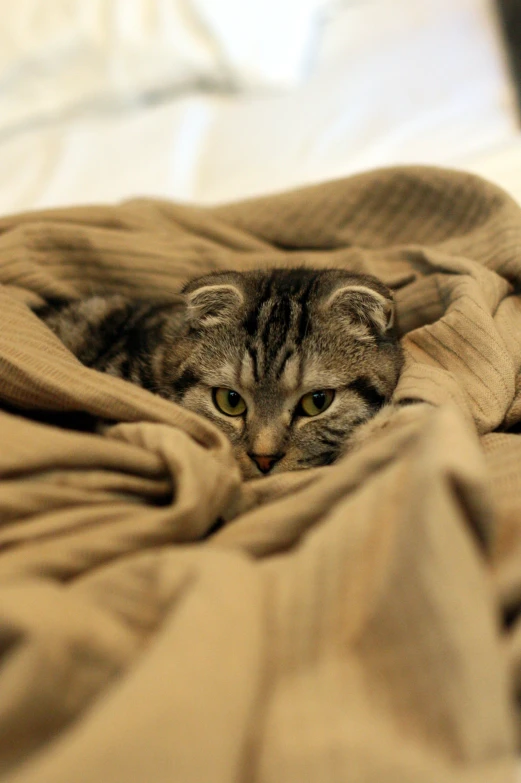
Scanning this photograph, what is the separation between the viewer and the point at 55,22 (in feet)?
6.73

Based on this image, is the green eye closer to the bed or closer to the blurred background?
the bed

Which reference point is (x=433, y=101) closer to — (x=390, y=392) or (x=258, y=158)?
(x=258, y=158)

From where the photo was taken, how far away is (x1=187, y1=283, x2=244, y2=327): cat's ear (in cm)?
109

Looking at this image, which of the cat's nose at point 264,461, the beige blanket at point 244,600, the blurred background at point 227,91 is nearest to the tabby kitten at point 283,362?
the cat's nose at point 264,461

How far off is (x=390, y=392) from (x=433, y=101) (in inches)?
43.7

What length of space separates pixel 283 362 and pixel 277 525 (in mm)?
431

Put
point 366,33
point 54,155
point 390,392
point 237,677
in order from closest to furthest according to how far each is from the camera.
Answer: point 237,677
point 390,392
point 54,155
point 366,33

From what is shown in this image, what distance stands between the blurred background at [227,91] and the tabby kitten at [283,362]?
63 cm

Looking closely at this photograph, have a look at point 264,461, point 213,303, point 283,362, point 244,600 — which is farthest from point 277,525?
point 213,303

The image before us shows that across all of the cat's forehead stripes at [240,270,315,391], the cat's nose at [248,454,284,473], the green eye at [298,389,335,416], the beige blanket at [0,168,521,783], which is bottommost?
the cat's nose at [248,454,284,473]

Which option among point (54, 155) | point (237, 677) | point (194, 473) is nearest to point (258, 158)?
point (54, 155)

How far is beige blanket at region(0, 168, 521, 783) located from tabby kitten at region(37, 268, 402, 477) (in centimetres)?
17

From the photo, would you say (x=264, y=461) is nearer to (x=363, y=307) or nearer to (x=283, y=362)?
(x=283, y=362)

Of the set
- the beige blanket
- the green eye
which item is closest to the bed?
the beige blanket
